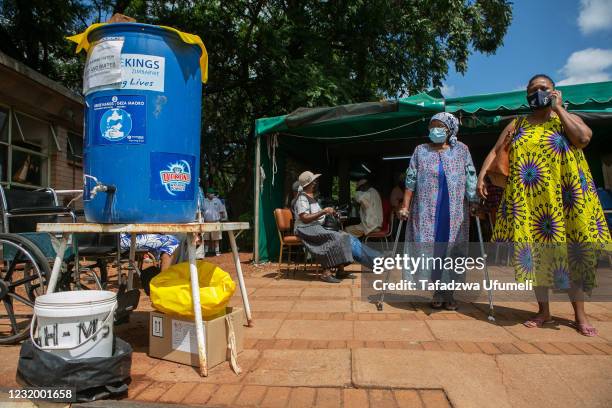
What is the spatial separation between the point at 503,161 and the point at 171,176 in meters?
2.54

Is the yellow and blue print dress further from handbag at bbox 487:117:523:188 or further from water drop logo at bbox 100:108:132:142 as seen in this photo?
water drop logo at bbox 100:108:132:142

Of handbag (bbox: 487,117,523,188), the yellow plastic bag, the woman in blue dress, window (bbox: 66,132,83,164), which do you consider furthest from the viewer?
window (bbox: 66,132,83,164)

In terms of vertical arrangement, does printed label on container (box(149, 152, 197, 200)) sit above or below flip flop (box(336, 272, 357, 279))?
above

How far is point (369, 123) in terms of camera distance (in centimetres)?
748

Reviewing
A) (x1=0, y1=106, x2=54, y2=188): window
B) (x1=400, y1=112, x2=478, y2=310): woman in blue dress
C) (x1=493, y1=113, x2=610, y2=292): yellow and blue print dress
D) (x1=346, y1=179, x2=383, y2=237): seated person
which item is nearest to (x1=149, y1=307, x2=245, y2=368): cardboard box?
(x1=400, y1=112, x2=478, y2=310): woman in blue dress

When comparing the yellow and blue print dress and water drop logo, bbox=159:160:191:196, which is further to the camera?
the yellow and blue print dress

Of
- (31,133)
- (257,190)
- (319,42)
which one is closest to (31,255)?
(257,190)

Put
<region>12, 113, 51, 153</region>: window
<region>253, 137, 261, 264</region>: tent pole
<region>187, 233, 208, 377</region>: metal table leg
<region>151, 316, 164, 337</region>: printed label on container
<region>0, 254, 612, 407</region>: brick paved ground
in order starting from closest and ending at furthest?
<region>0, 254, 612, 407</region>: brick paved ground → <region>187, 233, 208, 377</region>: metal table leg → <region>151, 316, 164, 337</region>: printed label on container → <region>253, 137, 261, 264</region>: tent pole → <region>12, 113, 51, 153</region>: window

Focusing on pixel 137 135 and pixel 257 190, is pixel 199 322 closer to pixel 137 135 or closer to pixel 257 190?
pixel 137 135

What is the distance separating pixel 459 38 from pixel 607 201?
6326 mm

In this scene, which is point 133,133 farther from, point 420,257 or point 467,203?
point 467,203

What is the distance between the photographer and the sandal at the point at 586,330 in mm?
2957

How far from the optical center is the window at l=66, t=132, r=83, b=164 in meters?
9.94

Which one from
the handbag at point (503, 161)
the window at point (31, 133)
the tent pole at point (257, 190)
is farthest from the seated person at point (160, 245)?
the window at point (31, 133)
